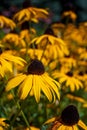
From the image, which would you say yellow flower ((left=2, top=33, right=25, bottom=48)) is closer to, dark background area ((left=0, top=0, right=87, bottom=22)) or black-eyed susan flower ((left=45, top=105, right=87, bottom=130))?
black-eyed susan flower ((left=45, top=105, right=87, bottom=130))

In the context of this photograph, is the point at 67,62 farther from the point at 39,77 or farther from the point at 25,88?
the point at 25,88

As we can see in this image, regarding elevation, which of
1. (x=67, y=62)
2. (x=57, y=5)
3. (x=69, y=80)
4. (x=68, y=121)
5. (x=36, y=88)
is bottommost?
(x=57, y=5)

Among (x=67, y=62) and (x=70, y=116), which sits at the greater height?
(x=70, y=116)

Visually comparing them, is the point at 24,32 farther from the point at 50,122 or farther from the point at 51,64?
the point at 50,122

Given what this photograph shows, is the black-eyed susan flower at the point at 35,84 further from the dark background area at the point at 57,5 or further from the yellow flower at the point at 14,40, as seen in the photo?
the dark background area at the point at 57,5

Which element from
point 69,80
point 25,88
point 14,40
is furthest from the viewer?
point 14,40

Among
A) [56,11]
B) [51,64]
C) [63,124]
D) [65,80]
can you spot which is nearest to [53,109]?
[65,80]

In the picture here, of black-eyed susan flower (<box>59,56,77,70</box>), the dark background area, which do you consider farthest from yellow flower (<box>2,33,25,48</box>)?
the dark background area

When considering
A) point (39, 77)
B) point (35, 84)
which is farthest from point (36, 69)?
point (35, 84)

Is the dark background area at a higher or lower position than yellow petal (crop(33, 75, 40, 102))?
lower
